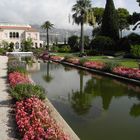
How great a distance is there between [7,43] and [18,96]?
67.1 meters

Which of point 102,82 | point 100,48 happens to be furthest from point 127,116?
point 100,48

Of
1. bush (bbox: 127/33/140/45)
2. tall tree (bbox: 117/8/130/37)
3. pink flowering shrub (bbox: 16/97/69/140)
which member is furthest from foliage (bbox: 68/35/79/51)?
pink flowering shrub (bbox: 16/97/69/140)

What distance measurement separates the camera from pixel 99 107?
46.4ft

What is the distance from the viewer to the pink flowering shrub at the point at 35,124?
738 centimetres

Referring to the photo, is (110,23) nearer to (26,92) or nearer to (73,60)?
(73,60)

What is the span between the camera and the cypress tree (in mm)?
59281

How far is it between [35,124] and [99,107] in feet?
21.4

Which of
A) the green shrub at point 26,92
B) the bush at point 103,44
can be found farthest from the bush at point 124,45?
the green shrub at point 26,92

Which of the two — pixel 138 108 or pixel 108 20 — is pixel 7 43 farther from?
pixel 138 108

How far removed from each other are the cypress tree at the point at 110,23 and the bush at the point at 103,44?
284cm

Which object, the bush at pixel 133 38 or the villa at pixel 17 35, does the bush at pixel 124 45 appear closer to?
the bush at pixel 133 38

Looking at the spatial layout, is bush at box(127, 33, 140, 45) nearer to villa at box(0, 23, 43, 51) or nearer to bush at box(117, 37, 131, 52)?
bush at box(117, 37, 131, 52)

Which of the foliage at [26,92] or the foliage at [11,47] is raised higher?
the foliage at [11,47]

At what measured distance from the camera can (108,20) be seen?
196ft
